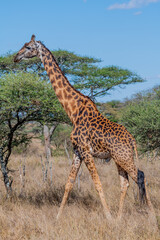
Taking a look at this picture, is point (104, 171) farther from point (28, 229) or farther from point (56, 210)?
point (28, 229)

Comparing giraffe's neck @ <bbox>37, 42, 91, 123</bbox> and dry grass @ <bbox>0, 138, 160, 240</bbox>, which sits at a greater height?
giraffe's neck @ <bbox>37, 42, 91, 123</bbox>

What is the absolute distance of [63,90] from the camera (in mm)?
6312

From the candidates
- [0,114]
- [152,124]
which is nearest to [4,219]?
[0,114]


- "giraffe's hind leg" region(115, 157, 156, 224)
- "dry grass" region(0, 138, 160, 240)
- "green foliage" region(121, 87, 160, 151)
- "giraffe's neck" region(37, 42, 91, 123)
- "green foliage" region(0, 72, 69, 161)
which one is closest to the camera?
"dry grass" region(0, 138, 160, 240)

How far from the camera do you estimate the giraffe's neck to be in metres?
6.15

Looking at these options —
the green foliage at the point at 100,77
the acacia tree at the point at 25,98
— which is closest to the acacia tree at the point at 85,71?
the green foliage at the point at 100,77

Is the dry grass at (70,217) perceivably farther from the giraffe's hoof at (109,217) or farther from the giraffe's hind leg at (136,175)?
the giraffe's hind leg at (136,175)

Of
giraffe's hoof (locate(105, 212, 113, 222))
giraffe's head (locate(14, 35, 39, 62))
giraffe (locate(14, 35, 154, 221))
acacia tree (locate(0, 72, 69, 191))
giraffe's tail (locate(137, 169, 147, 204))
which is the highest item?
giraffe's head (locate(14, 35, 39, 62))

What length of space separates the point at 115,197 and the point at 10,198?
8.01 ft

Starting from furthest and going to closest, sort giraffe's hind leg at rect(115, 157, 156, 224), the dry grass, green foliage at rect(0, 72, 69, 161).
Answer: green foliage at rect(0, 72, 69, 161)
giraffe's hind leg at rect(115, 157, 156, 224)
the dry grass

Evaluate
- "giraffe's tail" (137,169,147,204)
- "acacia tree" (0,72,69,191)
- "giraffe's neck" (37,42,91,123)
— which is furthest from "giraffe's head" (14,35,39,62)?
"giraffe's tail" (137,169,147,204)

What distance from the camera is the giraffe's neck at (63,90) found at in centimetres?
615

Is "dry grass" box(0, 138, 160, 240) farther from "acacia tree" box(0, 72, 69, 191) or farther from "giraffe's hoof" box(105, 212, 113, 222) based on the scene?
"acacia tree" box(0, 72, 69, 191)

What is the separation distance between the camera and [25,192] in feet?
25.7
